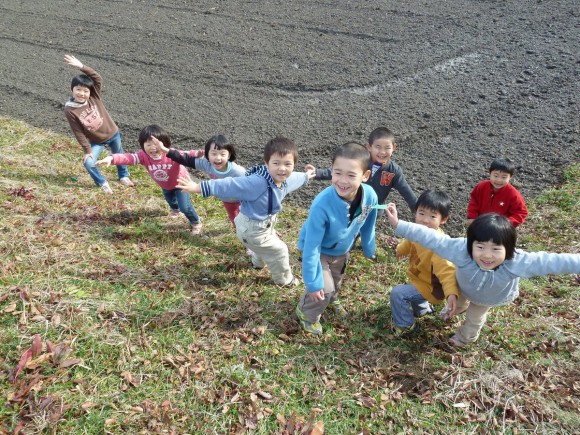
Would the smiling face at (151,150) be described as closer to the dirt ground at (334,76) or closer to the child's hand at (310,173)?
the child's hand at (310,173)

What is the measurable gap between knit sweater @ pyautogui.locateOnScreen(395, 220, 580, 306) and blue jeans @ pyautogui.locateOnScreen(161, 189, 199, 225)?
3.35 metres

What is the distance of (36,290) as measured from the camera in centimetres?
451

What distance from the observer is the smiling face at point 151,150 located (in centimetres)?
572

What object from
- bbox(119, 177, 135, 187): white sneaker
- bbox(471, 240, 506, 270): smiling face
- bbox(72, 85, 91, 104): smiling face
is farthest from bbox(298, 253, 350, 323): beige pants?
bbox(72, 85, 91, 104): smiling face

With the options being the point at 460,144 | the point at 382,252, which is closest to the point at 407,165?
the point at 460,144

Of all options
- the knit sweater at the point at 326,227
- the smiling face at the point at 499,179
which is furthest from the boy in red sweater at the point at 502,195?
the knit sweater at the point at 326,227

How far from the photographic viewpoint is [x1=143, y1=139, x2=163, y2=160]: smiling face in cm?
572

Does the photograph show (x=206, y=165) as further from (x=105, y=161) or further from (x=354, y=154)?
(x=354, y=154)

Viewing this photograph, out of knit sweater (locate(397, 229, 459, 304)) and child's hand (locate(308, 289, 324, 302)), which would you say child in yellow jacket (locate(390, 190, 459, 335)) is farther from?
child's hand (locate(308, 289, 324, 302))

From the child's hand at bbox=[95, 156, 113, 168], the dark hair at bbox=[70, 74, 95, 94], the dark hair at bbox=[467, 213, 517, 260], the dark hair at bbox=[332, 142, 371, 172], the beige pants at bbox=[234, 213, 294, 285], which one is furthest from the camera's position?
the dark hair at bbox=[70, 74, 95, 94]

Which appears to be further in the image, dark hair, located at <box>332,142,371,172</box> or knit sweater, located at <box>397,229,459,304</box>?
knit sweater, located at <box>397,229,459,304</box>

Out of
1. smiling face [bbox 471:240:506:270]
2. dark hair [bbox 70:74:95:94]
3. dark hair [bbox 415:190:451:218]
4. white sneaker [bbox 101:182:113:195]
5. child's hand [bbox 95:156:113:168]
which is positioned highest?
dark hair [bbox 70:74:95:94]

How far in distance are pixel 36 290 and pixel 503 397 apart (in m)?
4.67

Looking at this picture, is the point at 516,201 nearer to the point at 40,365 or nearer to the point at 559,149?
the point at 559,149
